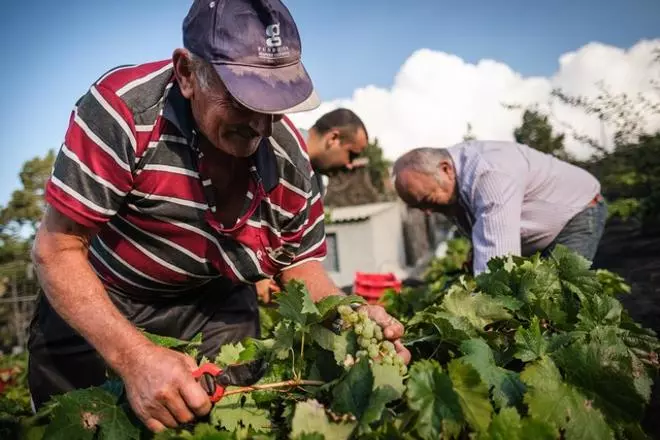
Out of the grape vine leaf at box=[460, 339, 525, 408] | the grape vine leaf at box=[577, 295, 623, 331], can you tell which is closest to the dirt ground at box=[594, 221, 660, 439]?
the grape vine leaf at box=[577, 295, 623, 331]

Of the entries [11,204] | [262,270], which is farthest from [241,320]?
[11,204]

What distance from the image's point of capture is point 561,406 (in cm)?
145

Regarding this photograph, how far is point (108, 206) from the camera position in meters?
1.85

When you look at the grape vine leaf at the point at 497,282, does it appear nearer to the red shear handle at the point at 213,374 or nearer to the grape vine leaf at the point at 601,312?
the grape vine leaf at the point at 601,312

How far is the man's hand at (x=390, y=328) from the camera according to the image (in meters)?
1.68

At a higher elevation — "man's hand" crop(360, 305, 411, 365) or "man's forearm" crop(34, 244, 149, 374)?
"man's forearm" crop(34, 244, 149, 374)

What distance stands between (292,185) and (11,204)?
640 inches

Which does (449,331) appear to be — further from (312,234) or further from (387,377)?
(312,234)

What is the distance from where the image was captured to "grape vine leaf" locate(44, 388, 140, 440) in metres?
1.57

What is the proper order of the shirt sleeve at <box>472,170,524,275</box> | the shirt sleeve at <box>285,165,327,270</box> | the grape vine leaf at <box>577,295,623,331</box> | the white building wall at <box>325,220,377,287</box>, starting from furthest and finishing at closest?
1. the white building wall at <box>325,220,377,287</box>
2. the shirt sleeve at <box>472,170,524,275</box>
3. the shirt sleeve at <box>285,165,327,270</box>
4. the grape vine leaf at <box>577,295,623,331</box>

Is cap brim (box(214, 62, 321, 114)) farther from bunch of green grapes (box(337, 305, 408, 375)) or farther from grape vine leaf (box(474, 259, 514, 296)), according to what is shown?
grape vine leaf (box(474, 259, 514, 296))

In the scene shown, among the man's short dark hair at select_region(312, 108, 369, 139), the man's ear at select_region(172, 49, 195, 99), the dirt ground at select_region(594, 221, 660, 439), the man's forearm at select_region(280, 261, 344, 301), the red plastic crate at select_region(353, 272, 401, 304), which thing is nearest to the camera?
the man's ear at select_region(172, 49, 195, 99)

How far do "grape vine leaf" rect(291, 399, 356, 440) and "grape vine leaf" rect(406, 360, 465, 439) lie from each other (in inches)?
6.9

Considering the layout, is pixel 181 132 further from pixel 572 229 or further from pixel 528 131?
pixel 528 131
